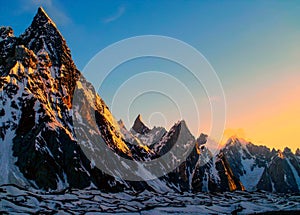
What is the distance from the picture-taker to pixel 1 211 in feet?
340

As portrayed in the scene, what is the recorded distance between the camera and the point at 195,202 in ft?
579

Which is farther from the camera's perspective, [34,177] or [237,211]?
[34,177]

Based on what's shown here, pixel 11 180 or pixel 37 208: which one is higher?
pixel 11 180

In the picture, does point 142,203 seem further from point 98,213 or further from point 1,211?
point 1,211

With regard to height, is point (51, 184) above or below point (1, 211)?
above

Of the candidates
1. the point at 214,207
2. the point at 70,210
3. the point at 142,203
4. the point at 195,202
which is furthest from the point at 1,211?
the point at 195,202

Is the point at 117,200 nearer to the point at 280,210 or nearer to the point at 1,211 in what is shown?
the point at 1,211

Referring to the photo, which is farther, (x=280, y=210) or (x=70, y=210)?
(x=280, y=210)

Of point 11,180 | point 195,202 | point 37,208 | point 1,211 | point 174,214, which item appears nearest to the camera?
point 1,211

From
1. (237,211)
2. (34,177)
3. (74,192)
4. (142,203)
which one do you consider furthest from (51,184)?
(237,211)

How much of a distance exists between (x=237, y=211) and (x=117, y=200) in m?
49.7

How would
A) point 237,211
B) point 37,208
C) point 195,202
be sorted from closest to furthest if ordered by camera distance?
1. point 37,208
2. point 237,211
3. point 195,202

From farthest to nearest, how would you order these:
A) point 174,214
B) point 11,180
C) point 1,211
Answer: point 11,180, point 174,214, point 1,211

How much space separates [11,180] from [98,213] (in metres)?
91.5
